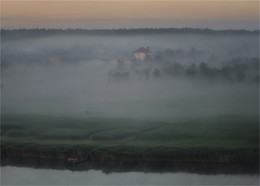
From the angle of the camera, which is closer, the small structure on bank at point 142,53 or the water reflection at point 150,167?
the water reflection at point 150,167

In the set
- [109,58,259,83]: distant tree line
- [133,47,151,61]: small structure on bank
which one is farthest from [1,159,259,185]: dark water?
[133,47,151,61]: small structure on bank

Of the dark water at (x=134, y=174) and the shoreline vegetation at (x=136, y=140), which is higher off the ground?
the shoreline vegetation at (x=136, y=140)

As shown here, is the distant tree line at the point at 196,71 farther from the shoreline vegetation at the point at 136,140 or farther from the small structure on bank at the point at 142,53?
the shoreline vegetation at the point at 136,140

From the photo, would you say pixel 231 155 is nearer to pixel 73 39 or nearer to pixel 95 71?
pixel 95 71

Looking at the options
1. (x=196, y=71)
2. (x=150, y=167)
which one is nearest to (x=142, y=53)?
(x=196, y=71)

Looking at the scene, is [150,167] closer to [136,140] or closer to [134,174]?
[134,174]

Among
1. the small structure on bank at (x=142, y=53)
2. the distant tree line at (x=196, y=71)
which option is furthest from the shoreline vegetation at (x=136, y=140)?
the small structure on bank at (x=142, y=53)

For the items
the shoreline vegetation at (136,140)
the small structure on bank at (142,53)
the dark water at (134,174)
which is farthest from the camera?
the small structure on bank at (142,53)
